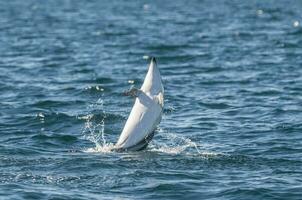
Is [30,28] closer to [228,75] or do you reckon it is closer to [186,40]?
[186,40]

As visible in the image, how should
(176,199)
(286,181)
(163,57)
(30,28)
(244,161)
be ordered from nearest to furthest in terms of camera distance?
(176,199) → (286,181) → (244,161) → (163,57) → (30,28)

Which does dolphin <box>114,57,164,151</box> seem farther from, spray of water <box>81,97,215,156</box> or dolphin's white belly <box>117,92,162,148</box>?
spray of water <box>81,97,215,156</box>

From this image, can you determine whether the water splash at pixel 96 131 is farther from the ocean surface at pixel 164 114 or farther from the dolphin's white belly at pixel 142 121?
the dolphin's white belly at pixel 142 121

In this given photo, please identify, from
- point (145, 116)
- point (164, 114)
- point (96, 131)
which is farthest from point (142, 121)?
point (164, 114)

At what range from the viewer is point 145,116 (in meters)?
22.5

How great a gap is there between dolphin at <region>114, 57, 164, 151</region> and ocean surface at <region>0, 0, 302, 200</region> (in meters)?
0.36

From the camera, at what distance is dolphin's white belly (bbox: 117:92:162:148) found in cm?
2241

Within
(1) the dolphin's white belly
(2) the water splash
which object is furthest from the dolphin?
(2) the water splash

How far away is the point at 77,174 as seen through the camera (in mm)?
19984

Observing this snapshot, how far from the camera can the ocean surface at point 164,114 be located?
63.7ft

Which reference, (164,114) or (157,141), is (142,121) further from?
(164,114)

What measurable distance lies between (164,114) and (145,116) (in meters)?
6.17

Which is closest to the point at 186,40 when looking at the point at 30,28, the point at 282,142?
the point at 30,28

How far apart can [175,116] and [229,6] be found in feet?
203
